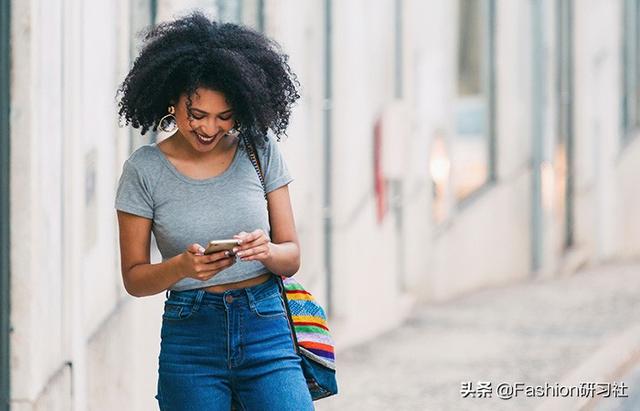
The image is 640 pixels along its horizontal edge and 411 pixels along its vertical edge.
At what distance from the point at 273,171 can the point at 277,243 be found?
0.56ft

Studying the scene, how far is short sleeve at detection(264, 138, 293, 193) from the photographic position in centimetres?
383

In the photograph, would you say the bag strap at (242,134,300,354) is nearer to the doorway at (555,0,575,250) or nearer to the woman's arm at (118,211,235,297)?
the woman's arm at (118,211,235,297)

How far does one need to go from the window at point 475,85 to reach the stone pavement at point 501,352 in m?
1.81

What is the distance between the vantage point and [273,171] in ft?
12.6

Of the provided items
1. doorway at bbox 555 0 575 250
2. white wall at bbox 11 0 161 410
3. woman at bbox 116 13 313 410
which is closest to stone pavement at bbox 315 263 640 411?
white wall at bbox 11 0 161 410

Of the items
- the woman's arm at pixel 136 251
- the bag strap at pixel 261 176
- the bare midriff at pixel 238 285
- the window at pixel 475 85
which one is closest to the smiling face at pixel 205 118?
the bag strap at pixel 261 176

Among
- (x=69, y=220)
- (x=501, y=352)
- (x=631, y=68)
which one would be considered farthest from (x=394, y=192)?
(x=631, y=68)

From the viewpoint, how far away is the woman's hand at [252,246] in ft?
11.6

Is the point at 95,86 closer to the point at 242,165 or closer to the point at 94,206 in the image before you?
the point at 94,206

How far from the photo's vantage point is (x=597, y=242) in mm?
18375

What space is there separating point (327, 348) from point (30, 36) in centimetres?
121

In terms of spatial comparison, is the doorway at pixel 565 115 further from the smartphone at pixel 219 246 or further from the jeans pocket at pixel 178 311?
the smartphone at pixel 219 246

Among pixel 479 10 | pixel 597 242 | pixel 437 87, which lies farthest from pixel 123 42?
pixel 597 242

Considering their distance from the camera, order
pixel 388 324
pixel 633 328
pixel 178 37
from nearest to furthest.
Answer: pixel 178 37 < pixel 633 328 < pixel 388 324
